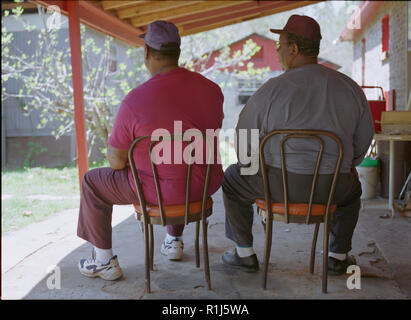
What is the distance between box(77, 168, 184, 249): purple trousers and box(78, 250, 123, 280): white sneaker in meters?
0.10

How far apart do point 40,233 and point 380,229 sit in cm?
304

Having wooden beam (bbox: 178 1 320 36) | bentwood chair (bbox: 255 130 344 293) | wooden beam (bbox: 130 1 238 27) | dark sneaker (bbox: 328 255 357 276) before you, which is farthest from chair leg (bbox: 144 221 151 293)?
wooden beam (bbox: 178 1 320 36)

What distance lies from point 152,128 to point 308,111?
85 centimetres

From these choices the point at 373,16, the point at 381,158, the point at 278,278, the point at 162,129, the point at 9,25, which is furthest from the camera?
the point at 9,25

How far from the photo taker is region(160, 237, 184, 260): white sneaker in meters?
3.12

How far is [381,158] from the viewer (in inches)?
199

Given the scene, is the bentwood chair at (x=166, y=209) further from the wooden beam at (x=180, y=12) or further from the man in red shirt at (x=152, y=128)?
the wooden beam at (x=180, y=12)

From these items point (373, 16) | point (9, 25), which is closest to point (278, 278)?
point (373, 16)

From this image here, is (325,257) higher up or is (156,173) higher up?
(156,173)

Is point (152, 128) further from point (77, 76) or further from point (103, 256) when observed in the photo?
point (77, 76)

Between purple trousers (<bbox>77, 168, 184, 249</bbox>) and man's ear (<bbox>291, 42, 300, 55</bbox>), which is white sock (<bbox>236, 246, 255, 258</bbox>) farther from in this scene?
man's ear (<bbox>291, 42, 300, 55</bbox>)

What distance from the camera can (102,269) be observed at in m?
2.76

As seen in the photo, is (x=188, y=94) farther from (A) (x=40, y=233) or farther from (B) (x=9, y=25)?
(B) (x=9, y=25)

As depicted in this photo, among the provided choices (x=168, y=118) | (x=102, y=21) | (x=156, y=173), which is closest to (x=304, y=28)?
(x=168, y=118)
